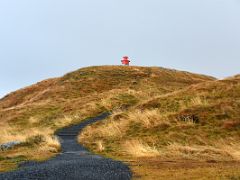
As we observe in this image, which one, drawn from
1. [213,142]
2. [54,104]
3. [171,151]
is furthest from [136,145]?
[54,104]

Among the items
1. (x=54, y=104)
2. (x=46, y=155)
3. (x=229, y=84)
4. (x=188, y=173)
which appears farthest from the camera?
(x=54, y=104)

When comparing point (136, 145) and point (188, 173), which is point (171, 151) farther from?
point (188, 173)

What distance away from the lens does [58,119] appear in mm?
47656

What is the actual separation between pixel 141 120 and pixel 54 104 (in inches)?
935

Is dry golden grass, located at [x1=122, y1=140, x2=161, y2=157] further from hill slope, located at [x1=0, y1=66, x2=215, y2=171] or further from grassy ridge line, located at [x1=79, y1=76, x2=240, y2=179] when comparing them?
hill slope, located at [x1=0, y1=66, x2=215, y2=171]

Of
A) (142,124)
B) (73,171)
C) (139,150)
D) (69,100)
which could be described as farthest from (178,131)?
(69,100)

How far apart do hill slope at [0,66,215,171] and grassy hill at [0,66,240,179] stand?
0.07 metres

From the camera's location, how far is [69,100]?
203ft

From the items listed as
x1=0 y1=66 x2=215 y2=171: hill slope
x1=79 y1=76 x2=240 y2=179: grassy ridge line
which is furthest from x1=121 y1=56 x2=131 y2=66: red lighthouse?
x1=79 y1=76 x2=240 y2=179: grassy ridge line

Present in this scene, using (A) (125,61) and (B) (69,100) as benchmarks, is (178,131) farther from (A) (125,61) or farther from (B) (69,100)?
(A) (125,61)

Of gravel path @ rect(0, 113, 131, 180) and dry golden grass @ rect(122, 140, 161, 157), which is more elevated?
dry golden grass @ rect(122, 140, 161, 157)

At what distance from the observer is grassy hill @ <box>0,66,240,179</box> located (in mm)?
27734

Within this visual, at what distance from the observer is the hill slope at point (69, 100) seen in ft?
107

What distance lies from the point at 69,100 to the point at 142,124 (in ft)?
84.7
